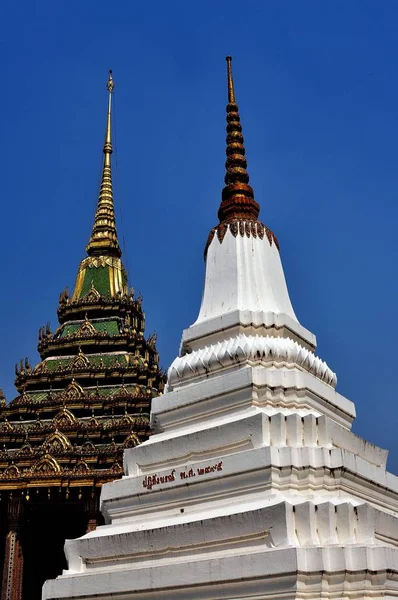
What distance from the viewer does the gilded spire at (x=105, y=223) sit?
30.3m

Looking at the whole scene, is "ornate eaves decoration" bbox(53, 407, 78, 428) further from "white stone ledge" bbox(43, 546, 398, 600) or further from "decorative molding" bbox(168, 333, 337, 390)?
"white stone ledge" bbox(43, 546, 398, 600)

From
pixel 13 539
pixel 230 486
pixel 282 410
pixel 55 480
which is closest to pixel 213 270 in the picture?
pixel 282 410

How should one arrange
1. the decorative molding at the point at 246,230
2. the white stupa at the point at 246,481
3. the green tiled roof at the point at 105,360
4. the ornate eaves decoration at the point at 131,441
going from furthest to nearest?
the green tiled roof at the point at 105,360 → the ornate eaves decoration at the point at 131,441 → the decorative molding at the point at 246,230 → the white stupa at the point at 246,481

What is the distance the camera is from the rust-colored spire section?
45.2 ft

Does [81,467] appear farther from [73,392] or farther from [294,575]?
[294,575]

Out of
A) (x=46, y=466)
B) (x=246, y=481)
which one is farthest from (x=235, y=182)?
(x=46, y=466)

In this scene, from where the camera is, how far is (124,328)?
88.8 feet

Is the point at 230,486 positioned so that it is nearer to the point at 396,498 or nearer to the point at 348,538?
the point at 348,538

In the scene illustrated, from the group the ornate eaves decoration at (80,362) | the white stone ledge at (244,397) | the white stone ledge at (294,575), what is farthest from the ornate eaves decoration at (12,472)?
the white stone ledge at (294,575)

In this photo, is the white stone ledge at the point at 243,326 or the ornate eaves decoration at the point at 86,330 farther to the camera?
the ornate eaves decoration at the point at 86,330

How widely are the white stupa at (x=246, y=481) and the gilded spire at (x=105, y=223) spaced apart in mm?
17256

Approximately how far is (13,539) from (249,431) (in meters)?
13.5

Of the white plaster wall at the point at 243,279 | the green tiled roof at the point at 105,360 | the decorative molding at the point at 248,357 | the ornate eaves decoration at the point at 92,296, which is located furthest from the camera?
the ornate eaves decoration at the point at 92,296

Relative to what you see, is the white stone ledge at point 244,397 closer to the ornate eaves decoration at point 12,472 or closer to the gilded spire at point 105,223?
the ornate eaves decoration at point 12,472
